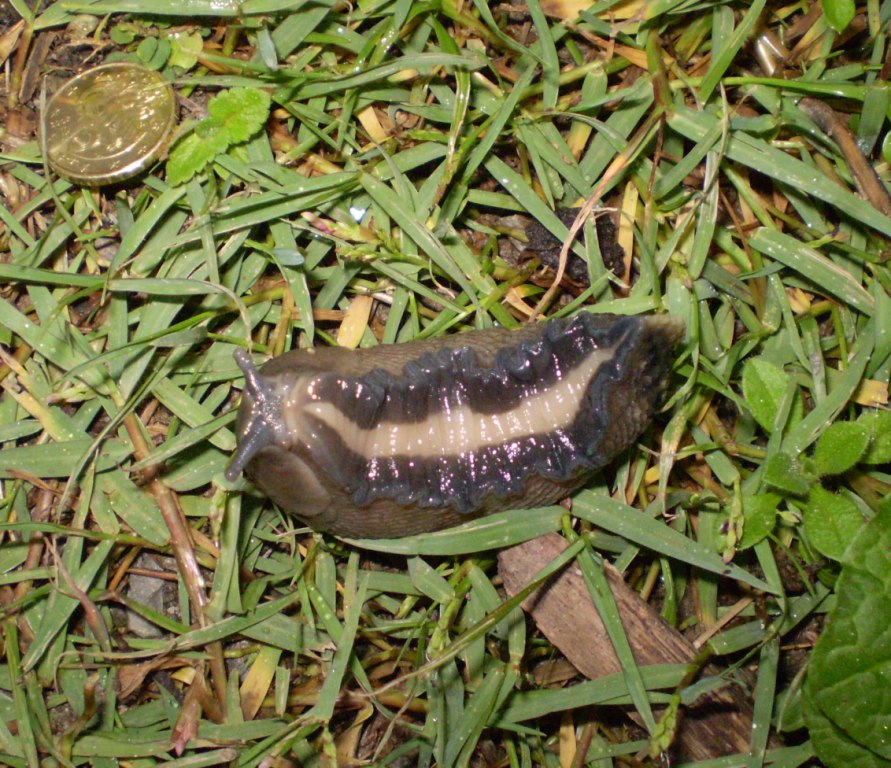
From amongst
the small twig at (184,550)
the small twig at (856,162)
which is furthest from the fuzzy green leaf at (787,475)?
the small twig at (184,550)

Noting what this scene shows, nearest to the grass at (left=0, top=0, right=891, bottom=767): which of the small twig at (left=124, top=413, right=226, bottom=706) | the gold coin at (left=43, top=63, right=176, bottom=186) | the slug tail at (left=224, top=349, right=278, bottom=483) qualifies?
the small twig at (left=124, top=413, right=226, bottom=706)

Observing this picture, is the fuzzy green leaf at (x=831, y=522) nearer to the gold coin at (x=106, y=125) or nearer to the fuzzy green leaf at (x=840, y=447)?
the fuzzy green leaf at (x=840, y=447)

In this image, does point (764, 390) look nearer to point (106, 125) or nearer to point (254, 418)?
point (254, 418)

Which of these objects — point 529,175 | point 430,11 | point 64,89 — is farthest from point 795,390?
point 64,89

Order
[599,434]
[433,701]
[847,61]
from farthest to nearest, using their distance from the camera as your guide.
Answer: [847,61]
[433,701]
[599,434]

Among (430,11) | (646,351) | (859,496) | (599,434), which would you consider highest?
(430,11)

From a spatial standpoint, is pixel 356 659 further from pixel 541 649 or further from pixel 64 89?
pixel 64 89
